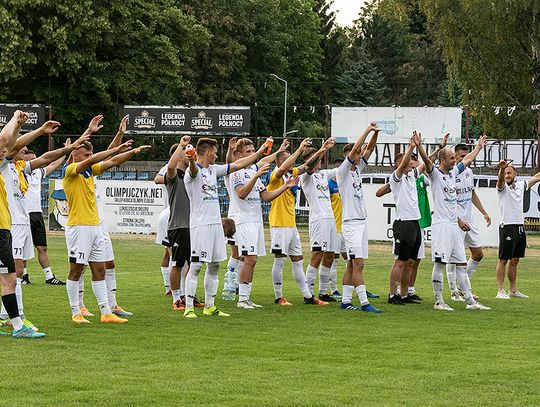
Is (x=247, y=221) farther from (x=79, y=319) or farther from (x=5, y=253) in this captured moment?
(x=5, y=253)

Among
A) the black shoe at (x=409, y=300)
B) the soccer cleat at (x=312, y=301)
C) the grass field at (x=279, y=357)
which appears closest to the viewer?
the grass field at (x=279, y=357)

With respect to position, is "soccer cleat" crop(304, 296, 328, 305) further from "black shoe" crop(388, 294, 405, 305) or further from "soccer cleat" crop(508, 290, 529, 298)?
"soccer cleat" crop(508, 290, 529, 298)

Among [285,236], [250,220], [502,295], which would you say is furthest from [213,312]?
[502,295]

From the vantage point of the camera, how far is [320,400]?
384 inches

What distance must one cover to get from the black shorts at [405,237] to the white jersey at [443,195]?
96 centimetres

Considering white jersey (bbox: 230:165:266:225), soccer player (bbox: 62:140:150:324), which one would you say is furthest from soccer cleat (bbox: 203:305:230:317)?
white jersey (bbox: 230:165:266:225)

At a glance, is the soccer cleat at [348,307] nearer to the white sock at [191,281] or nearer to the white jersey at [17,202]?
the white sock at [191,281]

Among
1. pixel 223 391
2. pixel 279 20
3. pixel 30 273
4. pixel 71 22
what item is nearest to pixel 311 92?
pixel 279 20

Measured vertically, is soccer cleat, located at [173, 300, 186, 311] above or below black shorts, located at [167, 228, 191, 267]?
below

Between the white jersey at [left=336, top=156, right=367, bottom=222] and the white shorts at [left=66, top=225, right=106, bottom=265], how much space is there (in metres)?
3.98

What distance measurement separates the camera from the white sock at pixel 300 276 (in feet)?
58.9

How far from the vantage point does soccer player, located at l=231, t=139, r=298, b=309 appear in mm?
17234

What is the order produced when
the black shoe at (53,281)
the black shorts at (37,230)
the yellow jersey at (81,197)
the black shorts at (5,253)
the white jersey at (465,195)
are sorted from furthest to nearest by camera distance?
the black shorts at (37,230) → the black shoe at (53,281) → the white jersey at (465,195) → the yellow jersey at (81,197) → the black shorts at (5,253)

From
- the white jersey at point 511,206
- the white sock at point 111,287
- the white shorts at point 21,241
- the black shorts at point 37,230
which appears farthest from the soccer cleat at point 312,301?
the black shorts at point 37,230
